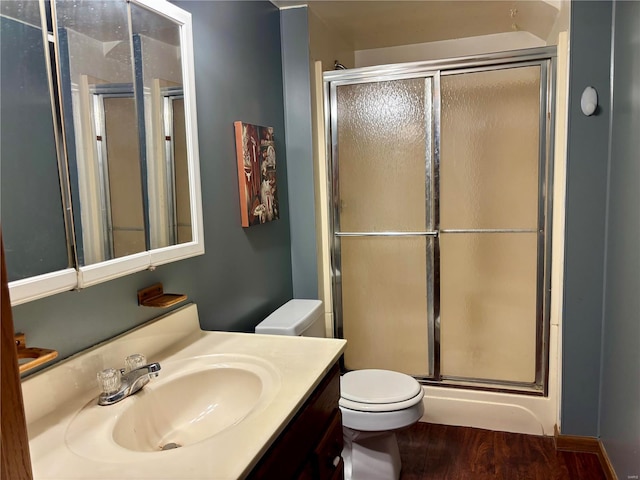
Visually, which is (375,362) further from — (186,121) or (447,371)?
(186,121)

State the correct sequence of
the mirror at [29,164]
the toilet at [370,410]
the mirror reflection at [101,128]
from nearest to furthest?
the mirror at [29,164]
the mirror reflection at [101,128]
the toilet at [370,410]

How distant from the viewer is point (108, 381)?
1.12 metres

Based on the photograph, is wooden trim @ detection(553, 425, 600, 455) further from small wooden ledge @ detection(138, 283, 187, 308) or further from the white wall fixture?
small wooden ledge @ detection(138, 283, 187, 308)

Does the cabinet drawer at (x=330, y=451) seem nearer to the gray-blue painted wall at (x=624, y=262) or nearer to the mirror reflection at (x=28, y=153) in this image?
the mirror reflection at (x=28, y=153)

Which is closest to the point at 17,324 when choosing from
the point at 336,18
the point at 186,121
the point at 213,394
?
the point at 213,394

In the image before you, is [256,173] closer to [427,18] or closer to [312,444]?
[312,444]

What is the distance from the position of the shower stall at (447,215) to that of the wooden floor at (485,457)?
0.26 m

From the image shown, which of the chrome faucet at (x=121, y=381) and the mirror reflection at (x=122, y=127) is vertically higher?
the mirror reflection at (x=122, y=127)

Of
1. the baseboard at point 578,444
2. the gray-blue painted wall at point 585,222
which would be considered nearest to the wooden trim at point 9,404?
the gray-blue painted wall at point 585,222

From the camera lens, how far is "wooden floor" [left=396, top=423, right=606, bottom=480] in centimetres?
203

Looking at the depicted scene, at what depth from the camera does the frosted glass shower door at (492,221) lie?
2.28 meters

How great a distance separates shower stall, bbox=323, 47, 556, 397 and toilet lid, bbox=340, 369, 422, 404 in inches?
23.3

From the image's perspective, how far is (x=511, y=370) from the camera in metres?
2.44

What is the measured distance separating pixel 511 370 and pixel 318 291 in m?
1.09
